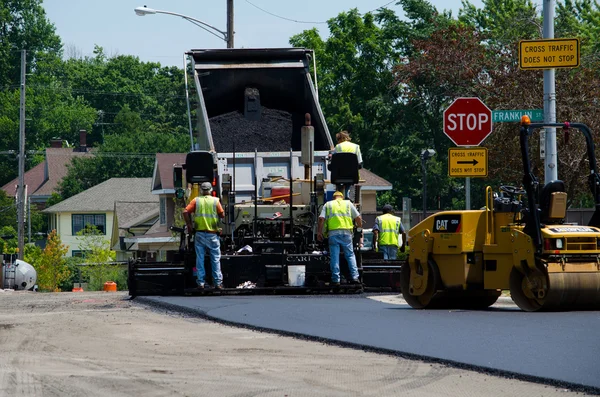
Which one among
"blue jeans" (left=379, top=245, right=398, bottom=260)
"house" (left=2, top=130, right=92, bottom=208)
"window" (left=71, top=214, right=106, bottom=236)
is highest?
"house" (left=2, top=130, right=92, bottom=208)

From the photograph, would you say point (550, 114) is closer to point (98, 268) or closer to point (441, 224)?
point (441, 224)

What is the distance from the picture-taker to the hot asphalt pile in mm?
18672

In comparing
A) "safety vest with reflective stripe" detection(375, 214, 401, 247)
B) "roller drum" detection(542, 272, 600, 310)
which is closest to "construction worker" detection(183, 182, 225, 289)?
"safety vest with reflective stripe" detection(375, 214, 401, 247)

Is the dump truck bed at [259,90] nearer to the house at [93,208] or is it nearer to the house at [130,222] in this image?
the house at [130,222]

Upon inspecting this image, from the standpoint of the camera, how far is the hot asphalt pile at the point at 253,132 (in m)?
18.7

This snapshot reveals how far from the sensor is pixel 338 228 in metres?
16.9

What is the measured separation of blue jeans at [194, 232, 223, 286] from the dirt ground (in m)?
3.78

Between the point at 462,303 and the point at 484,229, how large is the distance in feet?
3.98

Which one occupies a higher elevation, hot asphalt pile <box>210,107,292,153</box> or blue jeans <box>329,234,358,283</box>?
hot asphalt pile <box>210,107,292,153</box>

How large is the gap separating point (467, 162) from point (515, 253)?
373cm

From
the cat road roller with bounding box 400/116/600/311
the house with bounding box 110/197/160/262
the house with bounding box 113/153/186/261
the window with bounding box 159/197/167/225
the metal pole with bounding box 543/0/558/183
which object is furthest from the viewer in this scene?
the house with bounding box 110/197/160/262

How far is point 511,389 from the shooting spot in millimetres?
7711

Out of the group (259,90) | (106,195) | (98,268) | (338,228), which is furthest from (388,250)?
(106,195)

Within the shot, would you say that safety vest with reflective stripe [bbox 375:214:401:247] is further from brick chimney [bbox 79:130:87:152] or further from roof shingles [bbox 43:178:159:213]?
brick chimney [bbox 79:130:87:152]
